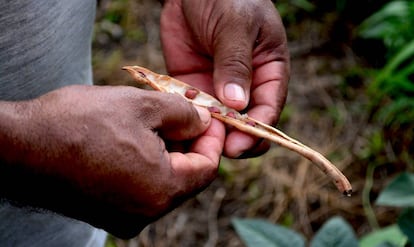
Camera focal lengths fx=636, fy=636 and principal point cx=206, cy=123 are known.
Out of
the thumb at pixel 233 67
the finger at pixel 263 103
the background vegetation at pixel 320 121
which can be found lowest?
the background vegetation at pixel 320 121

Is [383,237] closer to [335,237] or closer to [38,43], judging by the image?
[335,237]

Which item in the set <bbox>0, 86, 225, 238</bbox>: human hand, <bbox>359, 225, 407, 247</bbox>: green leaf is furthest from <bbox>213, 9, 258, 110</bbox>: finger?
<bbox>359, 225, 407, 247</bbox>: green leaf

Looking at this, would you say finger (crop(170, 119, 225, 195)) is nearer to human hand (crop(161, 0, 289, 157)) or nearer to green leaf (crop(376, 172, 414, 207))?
human hand (crop(161, 0, 289, 157))

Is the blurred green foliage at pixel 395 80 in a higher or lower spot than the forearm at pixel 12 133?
lower

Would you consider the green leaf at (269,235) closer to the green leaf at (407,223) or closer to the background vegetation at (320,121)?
the green leaf at (407,223)

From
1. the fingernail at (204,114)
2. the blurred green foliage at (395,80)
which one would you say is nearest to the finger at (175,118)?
the fingernail at (204,114)
